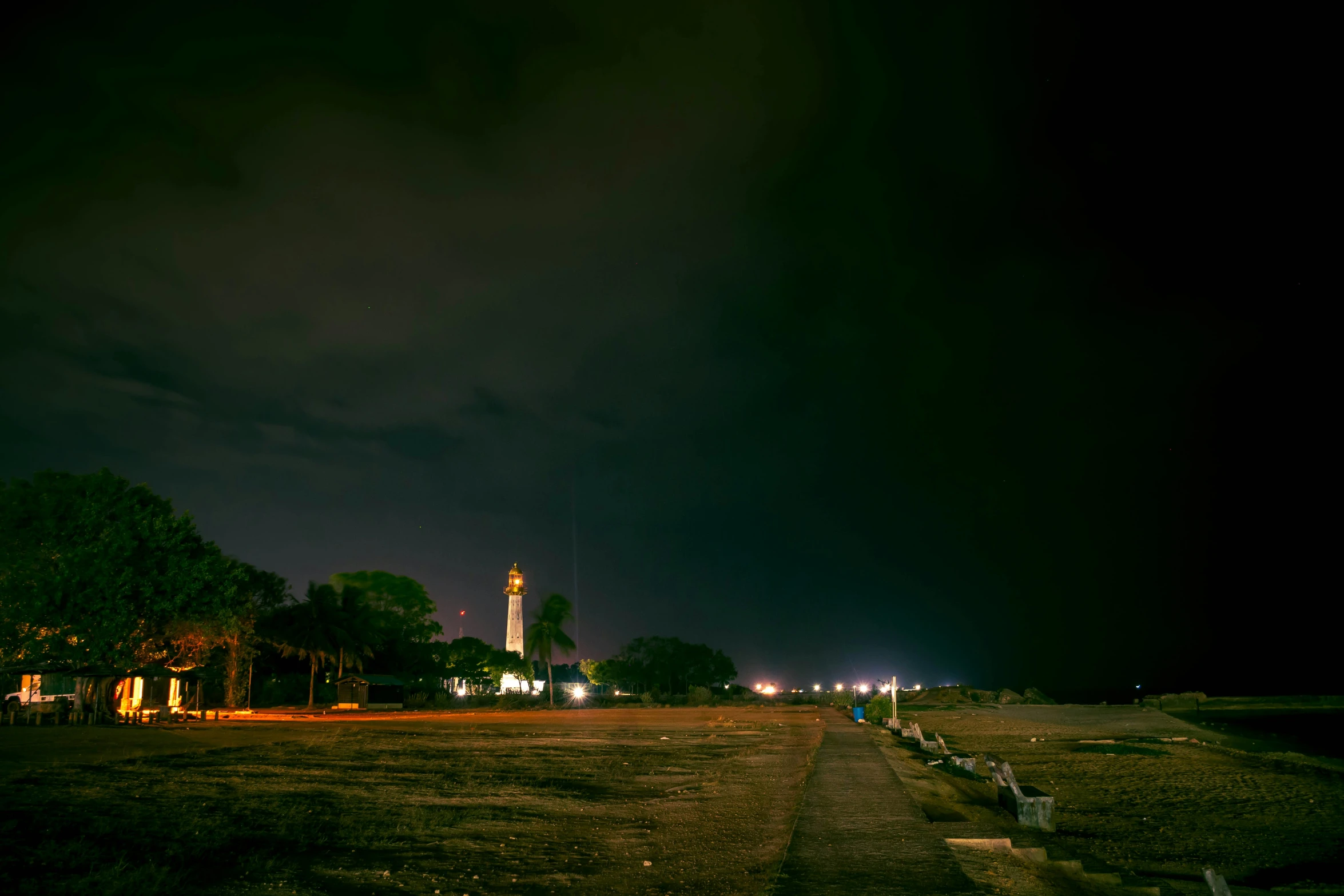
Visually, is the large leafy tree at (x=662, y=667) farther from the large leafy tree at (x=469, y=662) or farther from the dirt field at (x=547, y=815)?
the dirt field at (x=547, y=815)

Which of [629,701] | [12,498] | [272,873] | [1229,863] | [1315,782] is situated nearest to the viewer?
[272,873]

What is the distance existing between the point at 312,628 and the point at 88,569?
21812 mm

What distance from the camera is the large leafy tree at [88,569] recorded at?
24.5 m

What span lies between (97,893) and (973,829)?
884 centimetres

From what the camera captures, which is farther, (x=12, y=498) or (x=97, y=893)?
(x=12, y=498)

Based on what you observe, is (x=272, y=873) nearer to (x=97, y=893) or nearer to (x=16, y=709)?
(x=97, y=893)

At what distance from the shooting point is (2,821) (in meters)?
9.55

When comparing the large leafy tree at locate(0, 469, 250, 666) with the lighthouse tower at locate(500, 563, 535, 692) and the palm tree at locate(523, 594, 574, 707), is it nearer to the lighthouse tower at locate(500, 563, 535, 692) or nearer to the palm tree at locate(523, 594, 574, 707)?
the palm tree at locate(523, 594, 574, 707)

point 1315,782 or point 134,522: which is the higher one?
point 134,522

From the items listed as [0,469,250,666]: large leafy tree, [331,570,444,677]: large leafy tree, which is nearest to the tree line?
[0,469,250,666]: large leafy tree

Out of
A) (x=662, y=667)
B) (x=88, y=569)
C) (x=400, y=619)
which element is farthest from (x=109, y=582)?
(x=662, y=667)

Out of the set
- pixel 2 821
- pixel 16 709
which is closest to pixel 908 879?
pixel 2 821

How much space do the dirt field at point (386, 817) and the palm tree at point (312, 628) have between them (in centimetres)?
2321

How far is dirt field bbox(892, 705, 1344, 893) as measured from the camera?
1067 cm
